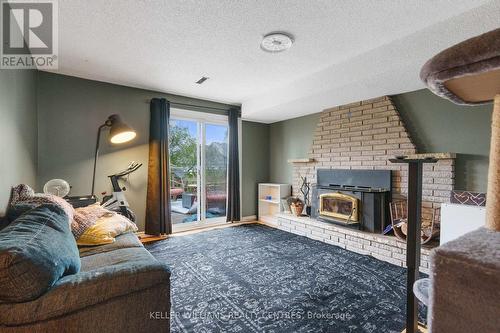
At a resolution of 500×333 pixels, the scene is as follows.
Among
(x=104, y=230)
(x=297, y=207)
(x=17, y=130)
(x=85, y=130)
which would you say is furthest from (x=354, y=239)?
(x=85, y=130)

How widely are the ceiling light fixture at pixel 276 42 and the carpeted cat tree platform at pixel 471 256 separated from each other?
203cm

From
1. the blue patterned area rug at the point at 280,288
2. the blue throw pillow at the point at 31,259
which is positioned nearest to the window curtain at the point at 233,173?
the blue patterned area rug at the point at 280,288

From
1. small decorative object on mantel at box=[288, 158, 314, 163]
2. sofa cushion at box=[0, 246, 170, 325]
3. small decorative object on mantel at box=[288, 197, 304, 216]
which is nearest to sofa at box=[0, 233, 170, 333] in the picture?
sofa cushion at box=[0, 246, 170, 325]

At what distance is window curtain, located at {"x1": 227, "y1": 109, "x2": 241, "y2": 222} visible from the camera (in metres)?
4.69

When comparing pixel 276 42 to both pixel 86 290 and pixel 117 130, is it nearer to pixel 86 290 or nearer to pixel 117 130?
pixel 117 130

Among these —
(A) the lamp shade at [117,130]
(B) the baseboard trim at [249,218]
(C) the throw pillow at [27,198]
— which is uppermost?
(A) the lamp shade at [117,130]

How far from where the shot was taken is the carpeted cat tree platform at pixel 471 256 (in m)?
0.38

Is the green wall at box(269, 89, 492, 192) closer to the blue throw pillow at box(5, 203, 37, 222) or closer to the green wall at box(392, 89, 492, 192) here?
the green wall at box(392, 89, 492, 192)

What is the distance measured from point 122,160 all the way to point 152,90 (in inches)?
48.4

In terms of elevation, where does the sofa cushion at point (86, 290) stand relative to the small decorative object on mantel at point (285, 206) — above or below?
above

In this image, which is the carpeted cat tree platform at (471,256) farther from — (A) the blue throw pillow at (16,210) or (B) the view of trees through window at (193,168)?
(B) the view of trees through window at (193,168)

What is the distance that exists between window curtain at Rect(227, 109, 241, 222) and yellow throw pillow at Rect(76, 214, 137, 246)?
2.39 m

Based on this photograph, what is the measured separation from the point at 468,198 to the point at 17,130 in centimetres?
447

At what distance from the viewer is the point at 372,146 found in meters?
3.42
